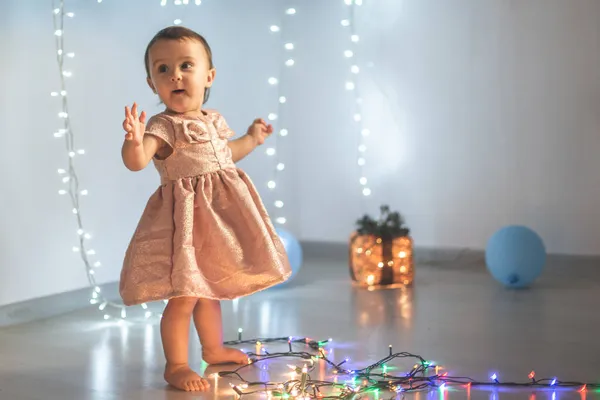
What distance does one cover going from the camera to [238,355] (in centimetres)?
212

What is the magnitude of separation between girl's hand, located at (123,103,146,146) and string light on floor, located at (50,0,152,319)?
3.28 feet

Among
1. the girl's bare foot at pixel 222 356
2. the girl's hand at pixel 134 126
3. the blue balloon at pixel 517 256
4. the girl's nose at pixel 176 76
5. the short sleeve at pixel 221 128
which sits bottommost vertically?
the girl's bare foot at pixel 222 356

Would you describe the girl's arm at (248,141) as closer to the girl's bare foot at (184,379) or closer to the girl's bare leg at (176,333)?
the girl's bare leg at (176,333)

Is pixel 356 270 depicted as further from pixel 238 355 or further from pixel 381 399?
pixel 381 399

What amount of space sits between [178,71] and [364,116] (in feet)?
6.93

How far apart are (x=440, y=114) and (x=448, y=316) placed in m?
1.36

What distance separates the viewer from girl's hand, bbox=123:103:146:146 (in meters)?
1.78

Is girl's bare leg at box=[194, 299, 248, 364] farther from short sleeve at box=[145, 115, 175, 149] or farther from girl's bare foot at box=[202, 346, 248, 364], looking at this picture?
short sleeve at box=[145, 115, 175, 149]

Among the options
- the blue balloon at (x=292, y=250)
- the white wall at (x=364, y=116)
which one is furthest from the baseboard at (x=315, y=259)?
the blue balloon at (x=292, y=250)

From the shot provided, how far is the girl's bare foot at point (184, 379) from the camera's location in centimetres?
189

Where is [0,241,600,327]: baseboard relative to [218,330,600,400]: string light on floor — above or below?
above

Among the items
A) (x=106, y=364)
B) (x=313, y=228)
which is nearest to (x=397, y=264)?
(x=313, y=228)

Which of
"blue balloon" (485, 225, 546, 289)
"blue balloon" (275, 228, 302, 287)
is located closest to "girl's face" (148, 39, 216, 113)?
"blue balloon" (275, 228, 302, 287)

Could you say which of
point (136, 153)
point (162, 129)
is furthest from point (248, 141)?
point (136, 153)
